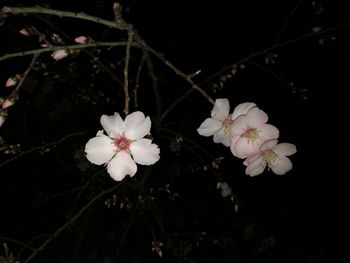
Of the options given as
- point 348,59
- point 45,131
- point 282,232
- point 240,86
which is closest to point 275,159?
point 240,86

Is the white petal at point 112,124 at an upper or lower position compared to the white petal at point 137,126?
upper

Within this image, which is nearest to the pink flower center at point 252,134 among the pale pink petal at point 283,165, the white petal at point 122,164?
the pale pink petal at point 283,165

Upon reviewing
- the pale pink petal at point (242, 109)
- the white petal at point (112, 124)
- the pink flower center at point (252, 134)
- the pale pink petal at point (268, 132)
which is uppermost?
the white petal at point (112, 124)

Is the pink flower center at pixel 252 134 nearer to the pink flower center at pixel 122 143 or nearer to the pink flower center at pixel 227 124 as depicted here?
the pink flower center at pixel 227 124

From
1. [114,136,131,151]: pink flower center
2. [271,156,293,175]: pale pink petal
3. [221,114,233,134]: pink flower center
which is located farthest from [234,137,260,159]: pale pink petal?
[114,136,131,151]: pink flower center

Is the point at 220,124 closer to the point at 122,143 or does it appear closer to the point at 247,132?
the point at 247,132

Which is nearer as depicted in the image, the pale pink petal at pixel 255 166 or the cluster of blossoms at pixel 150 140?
the cluster of blossoms at pixel 150 140

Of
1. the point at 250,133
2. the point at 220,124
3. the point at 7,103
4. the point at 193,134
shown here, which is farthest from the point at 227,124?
the point at 193,134
